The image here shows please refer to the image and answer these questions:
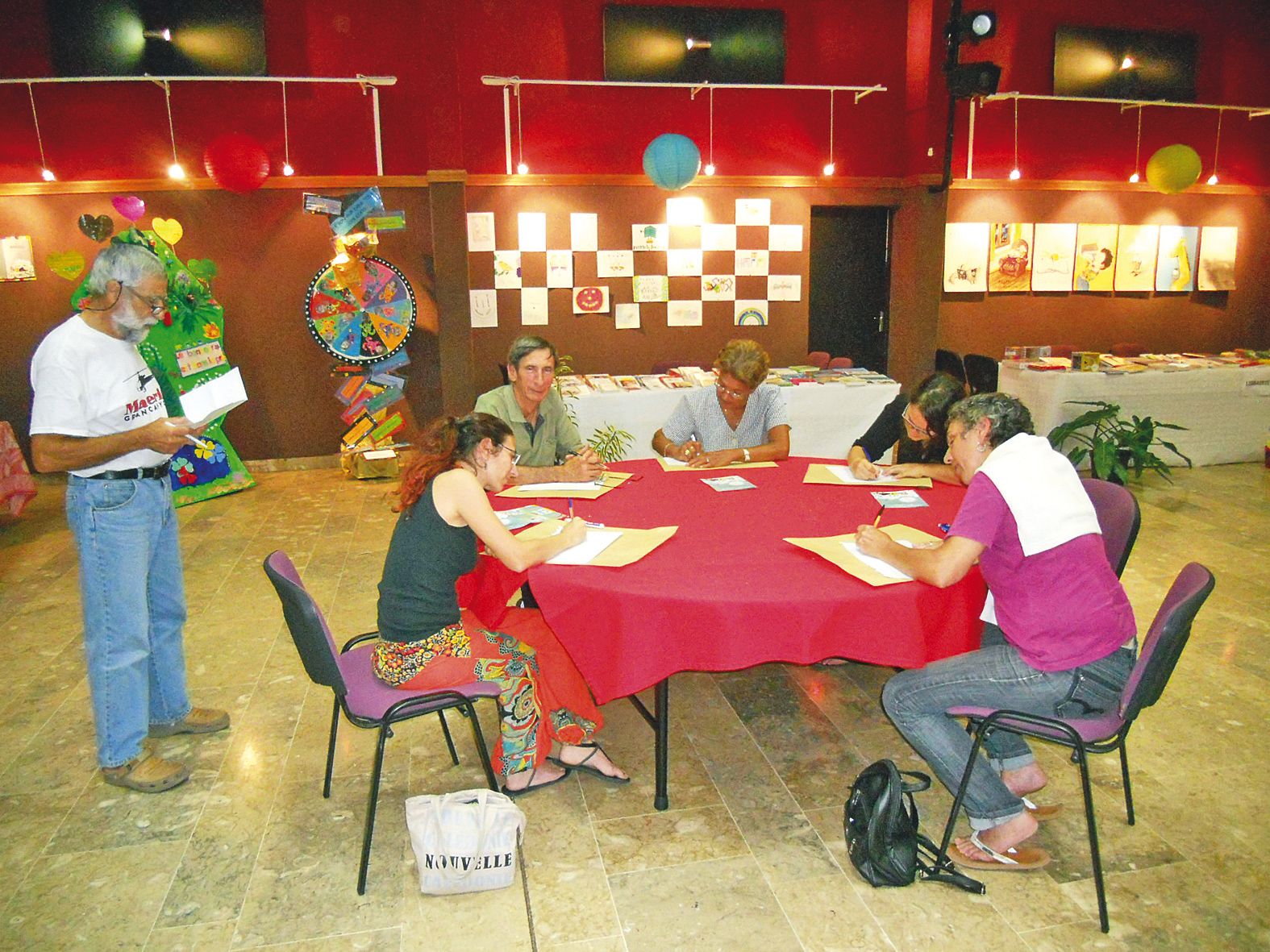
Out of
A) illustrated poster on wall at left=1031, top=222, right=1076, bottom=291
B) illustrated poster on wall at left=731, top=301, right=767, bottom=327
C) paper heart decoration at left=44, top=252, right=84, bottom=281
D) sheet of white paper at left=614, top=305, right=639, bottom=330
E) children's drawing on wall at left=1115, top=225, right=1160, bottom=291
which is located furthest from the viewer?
children's drawing on wall at left=1115, top=225, right=1160, bottom=291

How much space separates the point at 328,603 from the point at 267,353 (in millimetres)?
3794

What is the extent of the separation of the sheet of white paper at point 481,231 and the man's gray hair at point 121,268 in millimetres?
5085

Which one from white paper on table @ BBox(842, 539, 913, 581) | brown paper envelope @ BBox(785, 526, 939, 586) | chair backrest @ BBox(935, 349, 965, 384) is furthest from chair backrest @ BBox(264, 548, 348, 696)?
chair backrest @ BBox(935, 349, 965, 384)

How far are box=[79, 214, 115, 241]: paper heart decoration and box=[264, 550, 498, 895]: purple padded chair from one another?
5123 mm

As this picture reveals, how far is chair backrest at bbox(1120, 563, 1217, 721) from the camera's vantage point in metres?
2.11

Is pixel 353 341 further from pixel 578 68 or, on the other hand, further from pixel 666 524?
pixel 666 524

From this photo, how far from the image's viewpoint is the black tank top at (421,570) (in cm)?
257

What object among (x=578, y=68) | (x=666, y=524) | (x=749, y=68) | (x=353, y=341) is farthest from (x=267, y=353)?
(x=666, y=524)

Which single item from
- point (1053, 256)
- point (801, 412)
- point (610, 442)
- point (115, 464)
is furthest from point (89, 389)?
point (1053, 256)

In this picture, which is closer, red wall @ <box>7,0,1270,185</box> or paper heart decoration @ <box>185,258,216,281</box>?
paper heart decoration @ <box>185,258,216,281</box>

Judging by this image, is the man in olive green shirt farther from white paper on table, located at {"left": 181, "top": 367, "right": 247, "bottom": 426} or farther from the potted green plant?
the potted green plant

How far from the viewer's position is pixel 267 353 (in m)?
7.62

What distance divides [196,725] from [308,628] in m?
1.39

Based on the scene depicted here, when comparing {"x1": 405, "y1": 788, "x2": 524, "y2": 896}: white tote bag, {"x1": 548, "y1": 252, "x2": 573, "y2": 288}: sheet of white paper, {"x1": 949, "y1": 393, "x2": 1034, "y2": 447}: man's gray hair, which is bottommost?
{"x1": 405, "y1": 788, "x2": 524, "y2": 896}: white tote bag
